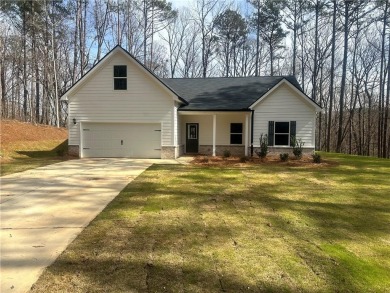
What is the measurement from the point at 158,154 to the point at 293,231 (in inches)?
464

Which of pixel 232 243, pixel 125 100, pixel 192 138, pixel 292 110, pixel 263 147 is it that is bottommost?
pixel 232 243

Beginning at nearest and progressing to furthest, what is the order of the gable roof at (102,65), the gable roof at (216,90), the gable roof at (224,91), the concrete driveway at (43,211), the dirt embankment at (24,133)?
the concrete driveway at (43,211), the gable roof at (102,65), the gable roof at (216,90), the gable roof at (224,91), the dirt embankment at (24,133)

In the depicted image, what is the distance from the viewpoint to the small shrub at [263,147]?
15.7 m

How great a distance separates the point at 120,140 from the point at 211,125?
17.8 ft

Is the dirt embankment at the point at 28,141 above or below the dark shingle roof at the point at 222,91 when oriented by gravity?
below

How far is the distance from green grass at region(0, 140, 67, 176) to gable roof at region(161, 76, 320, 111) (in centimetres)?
755

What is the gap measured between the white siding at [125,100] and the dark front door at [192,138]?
9.01 ft

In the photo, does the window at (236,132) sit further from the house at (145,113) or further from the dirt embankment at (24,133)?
the dirt embankment at (24,133)

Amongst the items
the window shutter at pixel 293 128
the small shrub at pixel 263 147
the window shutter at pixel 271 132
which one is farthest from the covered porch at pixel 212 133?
the window shutter at pixel 293 128

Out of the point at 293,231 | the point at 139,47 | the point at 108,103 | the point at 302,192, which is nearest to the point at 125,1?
the point at 139,47

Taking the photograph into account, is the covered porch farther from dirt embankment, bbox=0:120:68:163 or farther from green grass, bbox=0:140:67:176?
dirt embankment, bbox=0:120:68:163

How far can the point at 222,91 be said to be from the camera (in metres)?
19.2

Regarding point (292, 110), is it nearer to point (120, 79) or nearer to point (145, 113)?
point (145, 113)

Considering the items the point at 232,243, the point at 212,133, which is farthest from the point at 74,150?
the point at 232,243
